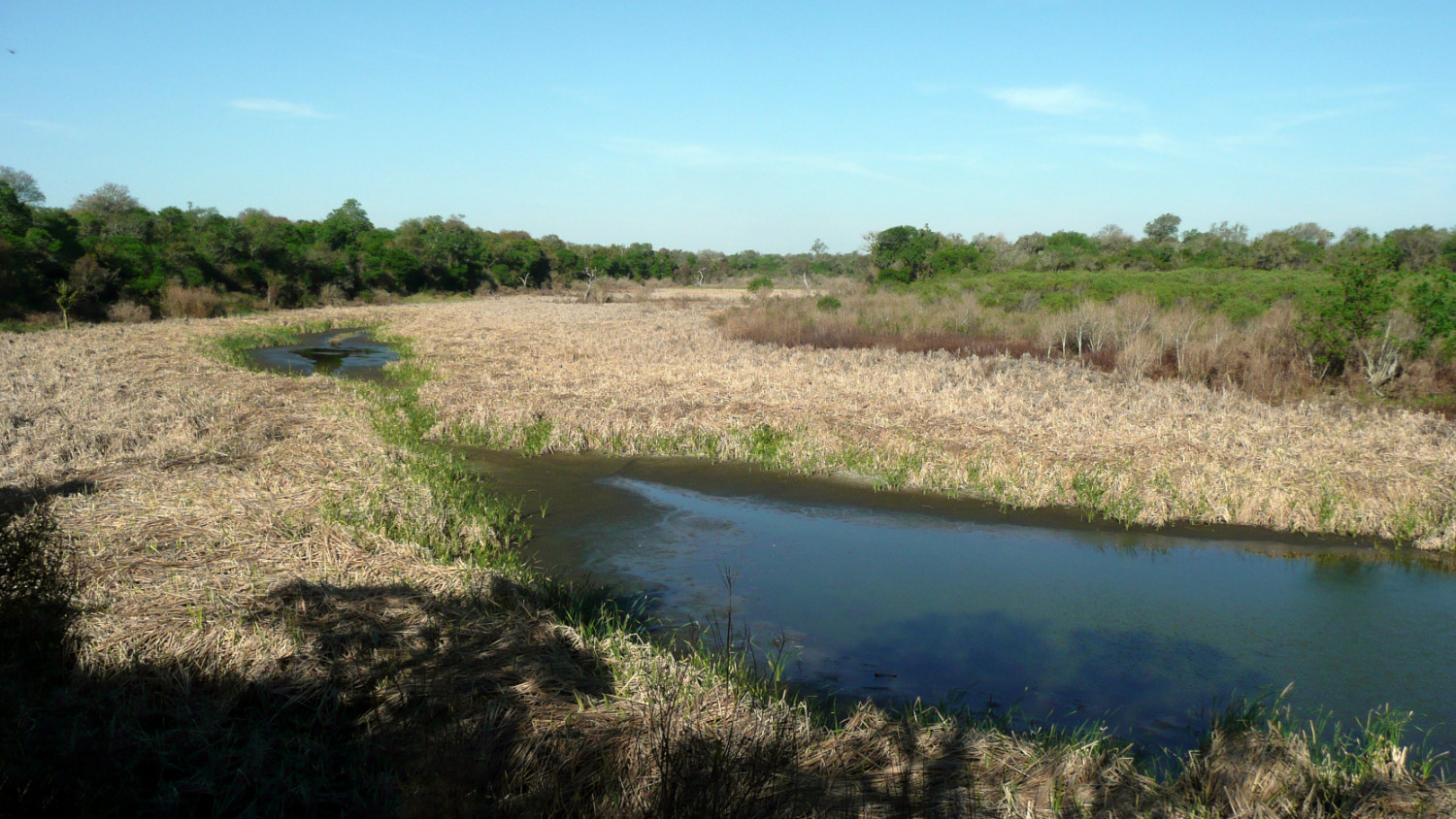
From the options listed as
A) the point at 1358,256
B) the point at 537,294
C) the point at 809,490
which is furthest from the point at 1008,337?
the point at 537,294

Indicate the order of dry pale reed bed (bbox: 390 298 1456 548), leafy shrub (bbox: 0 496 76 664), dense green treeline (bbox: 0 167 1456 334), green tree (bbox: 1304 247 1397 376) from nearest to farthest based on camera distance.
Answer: leafy shrub (bbox: 0 496 76 664) < dry pale reed bed (bbox: 390 298 1456 548) < green tree (bbox: 1304 247 1397 376) < dense green treeline (bbox: 0 167 1456 334)

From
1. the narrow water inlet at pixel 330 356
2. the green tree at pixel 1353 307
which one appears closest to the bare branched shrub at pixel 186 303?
the narrow water inlet at pixel 330 356

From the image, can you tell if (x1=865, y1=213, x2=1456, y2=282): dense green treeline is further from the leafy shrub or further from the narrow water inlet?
the leafy shrub

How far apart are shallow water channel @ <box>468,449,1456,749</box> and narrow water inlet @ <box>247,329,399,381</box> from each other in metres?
13.7

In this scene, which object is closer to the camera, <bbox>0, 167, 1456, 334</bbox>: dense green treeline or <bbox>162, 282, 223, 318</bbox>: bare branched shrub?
<bbox>0, 167, 1456, 334</bbox>: dense green treeline

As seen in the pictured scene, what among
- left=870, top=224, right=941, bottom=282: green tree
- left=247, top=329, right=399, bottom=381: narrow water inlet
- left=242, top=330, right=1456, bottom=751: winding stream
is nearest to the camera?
left=242, top=330, right=1456, bottom=751: winding stream

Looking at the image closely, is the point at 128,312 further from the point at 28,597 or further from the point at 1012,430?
the point at 1012,430

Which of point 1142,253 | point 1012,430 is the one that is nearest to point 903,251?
point 1142,253

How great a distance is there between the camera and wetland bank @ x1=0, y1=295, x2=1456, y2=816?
3.93m

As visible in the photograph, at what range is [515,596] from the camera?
655 centimetres

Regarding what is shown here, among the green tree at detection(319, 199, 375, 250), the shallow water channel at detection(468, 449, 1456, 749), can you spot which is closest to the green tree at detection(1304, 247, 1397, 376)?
the shallow water channel at detection(468, 449, 1456, 749)

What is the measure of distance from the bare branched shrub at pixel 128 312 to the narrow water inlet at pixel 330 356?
6.34 m

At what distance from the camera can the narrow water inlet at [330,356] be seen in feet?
72.3

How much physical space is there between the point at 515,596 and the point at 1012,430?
916 cm
